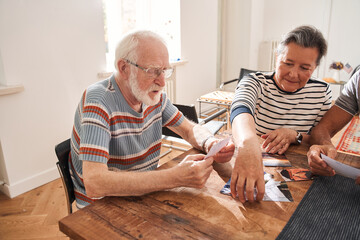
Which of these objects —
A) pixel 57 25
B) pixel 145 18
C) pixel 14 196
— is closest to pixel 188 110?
pixel 57 25

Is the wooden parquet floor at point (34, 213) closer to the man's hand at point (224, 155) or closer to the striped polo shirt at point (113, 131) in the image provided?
the striped polo shirt at point (113, 131)

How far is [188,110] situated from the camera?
2.32 meters

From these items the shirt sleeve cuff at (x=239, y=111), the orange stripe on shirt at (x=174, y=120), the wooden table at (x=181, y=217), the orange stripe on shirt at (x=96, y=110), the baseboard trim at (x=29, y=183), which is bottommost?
the baseboard trim at (x=29, y=183)

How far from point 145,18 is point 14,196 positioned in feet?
9.12

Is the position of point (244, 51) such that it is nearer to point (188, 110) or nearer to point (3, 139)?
point (188, 110)

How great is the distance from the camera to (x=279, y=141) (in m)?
Result: 1.33

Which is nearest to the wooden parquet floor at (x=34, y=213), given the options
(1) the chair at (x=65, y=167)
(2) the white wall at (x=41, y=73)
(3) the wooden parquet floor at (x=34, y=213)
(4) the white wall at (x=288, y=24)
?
(3) the wooden parquet floor at (x=34, y=213)

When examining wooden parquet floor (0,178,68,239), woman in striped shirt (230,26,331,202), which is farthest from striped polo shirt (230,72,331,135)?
wooden parquet floor (0,178,68,239)

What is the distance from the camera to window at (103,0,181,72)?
3455 millimetres

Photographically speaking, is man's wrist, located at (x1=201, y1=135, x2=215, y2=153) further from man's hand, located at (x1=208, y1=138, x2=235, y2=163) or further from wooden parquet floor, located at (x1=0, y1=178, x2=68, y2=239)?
wooden parquet floor, located at (x1=0, y1=178, x2=68, y2=239)

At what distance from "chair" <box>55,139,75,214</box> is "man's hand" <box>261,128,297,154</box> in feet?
3.14

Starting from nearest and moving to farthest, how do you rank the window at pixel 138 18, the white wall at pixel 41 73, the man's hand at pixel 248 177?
the man's hand at pixel 248 177
the white wall at pixel 41 73
the window at pixel 138 18

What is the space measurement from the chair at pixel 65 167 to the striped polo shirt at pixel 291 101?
0.96 m

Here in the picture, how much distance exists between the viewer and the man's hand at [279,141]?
51.4 inches
